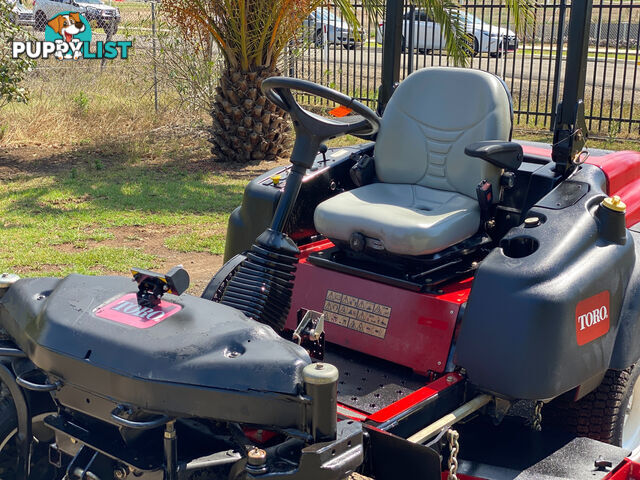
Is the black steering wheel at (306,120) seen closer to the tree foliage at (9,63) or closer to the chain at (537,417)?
the chain at (537,417)

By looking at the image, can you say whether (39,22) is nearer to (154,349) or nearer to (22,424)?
(22,424)

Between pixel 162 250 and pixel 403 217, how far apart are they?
320cm

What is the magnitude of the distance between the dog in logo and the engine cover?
11.9 m

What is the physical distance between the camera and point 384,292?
3.04 metres

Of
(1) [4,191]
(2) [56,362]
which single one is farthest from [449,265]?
(1) [4,191]

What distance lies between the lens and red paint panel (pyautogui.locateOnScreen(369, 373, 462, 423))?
8.07ft

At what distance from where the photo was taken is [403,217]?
9.94 ft

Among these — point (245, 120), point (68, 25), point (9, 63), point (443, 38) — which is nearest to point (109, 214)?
point (245, 120)

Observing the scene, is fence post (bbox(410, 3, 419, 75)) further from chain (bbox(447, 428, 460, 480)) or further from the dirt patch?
chain (bbox(447, 428, 460, 480))

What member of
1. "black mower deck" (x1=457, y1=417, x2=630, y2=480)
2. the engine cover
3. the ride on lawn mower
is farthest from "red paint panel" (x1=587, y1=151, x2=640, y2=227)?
the engine cover

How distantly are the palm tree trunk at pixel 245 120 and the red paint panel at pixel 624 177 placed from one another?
5.72 metres

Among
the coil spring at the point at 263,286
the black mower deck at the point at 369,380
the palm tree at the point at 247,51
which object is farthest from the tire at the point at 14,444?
the palm tree at the point at 247,51

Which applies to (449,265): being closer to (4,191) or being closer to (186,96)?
(4,191)

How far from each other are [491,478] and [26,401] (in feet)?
4.83
